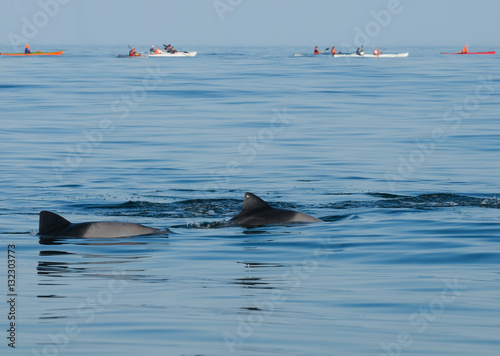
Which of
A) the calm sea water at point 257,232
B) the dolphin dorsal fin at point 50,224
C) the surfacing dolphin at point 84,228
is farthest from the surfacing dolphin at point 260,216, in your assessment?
the dolphin dorsal fin at point 50,224

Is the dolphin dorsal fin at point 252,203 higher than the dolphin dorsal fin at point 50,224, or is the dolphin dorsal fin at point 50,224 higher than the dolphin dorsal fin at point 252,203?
the dolphin dorsal fin at point 252,203

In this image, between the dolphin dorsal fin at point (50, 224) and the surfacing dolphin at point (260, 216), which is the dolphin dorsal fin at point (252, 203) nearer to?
the surfacing dolphin at point (260, 216)

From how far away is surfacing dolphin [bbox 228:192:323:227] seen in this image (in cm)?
1470

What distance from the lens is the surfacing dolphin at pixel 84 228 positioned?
13.5 m

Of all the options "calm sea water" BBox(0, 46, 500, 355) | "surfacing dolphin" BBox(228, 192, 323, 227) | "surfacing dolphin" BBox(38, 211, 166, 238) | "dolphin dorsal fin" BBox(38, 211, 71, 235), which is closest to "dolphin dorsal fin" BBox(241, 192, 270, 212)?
"surfacing dolphin" BBox(228, 192, 323, 227)

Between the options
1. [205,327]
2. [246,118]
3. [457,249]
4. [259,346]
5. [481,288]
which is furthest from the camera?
[246,118]

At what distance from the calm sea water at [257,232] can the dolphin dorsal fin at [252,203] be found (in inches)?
18.2

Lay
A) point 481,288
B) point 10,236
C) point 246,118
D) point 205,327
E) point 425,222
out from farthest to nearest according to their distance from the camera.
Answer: point 246,118 → point 425,222 → point 10,236 → point 481,288 → point 205,327

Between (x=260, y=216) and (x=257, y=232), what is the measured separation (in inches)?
26.6

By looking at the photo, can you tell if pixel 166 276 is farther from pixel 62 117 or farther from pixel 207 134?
pixel 62 117

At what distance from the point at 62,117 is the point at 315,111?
962cm

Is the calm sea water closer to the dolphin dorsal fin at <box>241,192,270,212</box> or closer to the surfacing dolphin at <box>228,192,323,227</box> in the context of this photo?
the surfacing dolphin at <box>228,192,323,227</box>

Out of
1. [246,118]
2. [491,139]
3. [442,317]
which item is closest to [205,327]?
[442,317]

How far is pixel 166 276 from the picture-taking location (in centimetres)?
1086
